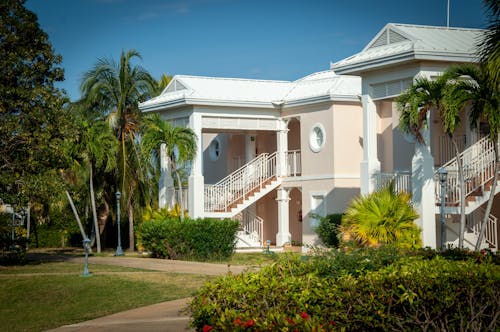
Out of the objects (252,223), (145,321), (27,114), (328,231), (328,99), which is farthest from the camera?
(252,223)

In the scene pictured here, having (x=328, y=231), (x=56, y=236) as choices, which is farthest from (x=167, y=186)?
(x=56, y=236)

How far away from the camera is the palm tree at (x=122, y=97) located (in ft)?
111

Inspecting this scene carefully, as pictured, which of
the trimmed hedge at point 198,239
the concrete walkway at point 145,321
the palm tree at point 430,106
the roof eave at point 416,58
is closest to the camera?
the concrete walkway at point 145,321

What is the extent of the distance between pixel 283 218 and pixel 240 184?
209 centimetres

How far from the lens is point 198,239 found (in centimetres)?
2553

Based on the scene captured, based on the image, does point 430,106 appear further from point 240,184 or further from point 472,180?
point 240,184

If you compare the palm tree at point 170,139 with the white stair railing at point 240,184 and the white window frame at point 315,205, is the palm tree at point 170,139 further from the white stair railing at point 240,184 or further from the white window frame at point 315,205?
the white window frame at point 315,205

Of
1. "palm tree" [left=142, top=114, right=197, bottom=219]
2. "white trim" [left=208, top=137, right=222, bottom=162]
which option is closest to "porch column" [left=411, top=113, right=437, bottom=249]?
"palm tree" [left=142, top=114, right=197, bottom=219]

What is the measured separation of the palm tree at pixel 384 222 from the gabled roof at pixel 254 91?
26.5ft

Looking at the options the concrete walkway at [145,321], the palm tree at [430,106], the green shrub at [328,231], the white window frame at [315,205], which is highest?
the palm tree at [430,106]

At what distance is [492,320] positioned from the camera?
955 cm

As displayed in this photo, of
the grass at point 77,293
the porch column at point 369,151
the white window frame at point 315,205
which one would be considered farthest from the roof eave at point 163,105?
the grass at point 77,293

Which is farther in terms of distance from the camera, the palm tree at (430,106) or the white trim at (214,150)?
the white trim at (214,150)

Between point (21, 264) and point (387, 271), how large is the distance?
18.1 m
